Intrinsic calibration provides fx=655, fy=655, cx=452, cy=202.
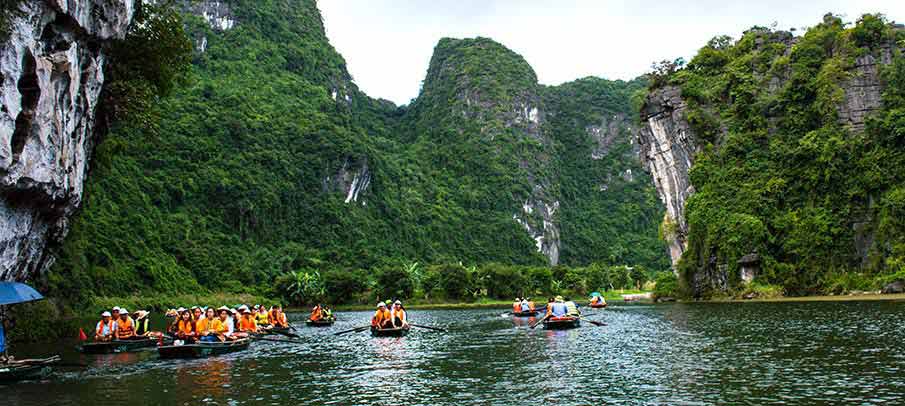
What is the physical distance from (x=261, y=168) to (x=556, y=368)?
95.3 m

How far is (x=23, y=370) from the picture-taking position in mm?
14945

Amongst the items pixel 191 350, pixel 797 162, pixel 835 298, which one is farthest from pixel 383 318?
pixel 797 162

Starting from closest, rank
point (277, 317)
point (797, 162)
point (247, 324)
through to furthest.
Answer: point (247, 324) → point (277, 317) → point (797, 162)

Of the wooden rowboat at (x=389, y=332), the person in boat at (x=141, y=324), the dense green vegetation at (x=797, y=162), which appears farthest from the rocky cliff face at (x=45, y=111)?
the dense green vegetation at (x=797, y=162)

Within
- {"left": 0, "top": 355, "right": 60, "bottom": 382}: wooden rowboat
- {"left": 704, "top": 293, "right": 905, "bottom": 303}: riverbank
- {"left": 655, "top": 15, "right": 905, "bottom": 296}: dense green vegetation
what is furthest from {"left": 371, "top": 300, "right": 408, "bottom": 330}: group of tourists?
{"left": 655, "top": 15, "right": 905, "bottom": 296}: dense green vegetation

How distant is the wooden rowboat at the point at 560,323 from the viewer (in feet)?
90.1

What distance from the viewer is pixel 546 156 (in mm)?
159250

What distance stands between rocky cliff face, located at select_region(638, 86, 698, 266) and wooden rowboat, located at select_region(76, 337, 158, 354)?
4345 cm

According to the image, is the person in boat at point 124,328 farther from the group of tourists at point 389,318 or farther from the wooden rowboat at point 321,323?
the wooden rowboat at point 321,323

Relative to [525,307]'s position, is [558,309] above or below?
above

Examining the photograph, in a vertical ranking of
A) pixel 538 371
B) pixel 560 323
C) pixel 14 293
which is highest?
pixel 14 293

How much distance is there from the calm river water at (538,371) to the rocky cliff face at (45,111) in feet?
13.7

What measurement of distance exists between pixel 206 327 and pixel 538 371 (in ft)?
40.1

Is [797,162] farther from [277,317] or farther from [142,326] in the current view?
[142,326]
